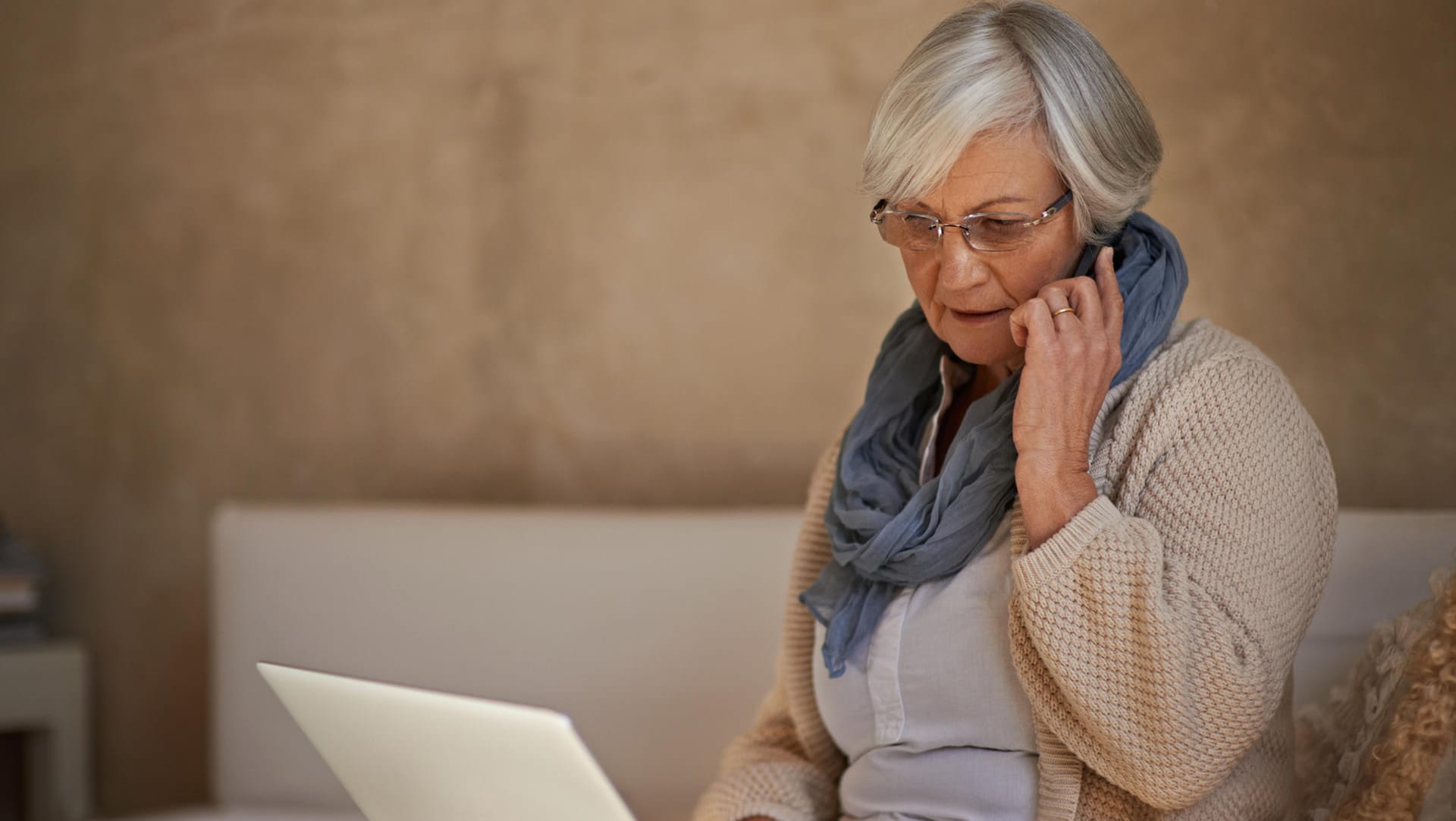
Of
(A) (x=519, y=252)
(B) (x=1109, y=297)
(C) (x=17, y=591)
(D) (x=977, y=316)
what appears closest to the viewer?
(B) (x=1109, y=297)

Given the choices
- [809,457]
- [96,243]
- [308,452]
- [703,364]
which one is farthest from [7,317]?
[809,457]

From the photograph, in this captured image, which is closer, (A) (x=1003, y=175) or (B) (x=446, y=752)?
(B) (x=446, y=752)

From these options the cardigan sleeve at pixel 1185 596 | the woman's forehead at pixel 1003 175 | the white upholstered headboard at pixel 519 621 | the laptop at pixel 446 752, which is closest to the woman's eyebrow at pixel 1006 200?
the woman's forehead at pixel 1003 175

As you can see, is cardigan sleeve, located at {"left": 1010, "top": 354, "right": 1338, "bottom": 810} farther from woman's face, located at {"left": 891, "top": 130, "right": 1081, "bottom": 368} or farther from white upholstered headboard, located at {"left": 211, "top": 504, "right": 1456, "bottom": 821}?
white upholstered headboard, located at {"left": 211, "top": 504, "right": 1456, "bottom": 821}

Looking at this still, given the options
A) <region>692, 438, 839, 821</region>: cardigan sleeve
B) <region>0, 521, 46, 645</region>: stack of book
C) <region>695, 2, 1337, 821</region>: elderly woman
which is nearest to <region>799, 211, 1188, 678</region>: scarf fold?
<region>695, 2, 1337, 821</region>: elderly woman

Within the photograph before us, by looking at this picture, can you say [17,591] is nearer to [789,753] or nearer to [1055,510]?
[789,753]

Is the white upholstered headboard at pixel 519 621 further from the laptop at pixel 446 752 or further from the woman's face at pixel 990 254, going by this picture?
the laptop at pixel 446 752

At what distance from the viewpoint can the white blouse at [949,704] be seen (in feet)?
4.09

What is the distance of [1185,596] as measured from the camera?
1.09 m

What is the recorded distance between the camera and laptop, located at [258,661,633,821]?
0.85 m

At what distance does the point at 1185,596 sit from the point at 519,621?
49.2 inches

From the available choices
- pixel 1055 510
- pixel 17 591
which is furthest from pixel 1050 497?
pixel 17 591

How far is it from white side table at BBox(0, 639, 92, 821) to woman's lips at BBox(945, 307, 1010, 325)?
224 centimetres

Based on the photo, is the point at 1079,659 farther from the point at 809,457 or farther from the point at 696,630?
the point at 809,457
